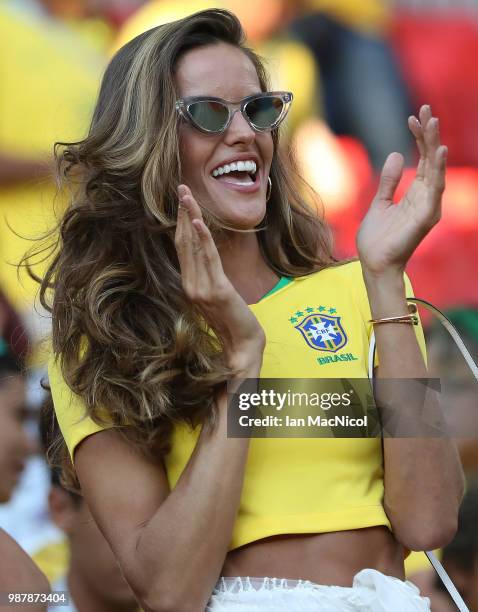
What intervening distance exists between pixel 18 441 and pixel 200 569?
1668 millimetres

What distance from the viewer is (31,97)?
4246 mm

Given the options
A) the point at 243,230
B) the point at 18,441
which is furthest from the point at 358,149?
the point at 243,230

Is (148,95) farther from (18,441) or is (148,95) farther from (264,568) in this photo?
(18,441)

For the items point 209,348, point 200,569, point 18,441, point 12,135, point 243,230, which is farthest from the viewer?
point 12,135

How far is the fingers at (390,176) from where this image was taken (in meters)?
2.12

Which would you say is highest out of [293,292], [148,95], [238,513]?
[148,95]

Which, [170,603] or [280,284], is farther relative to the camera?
[280,284]

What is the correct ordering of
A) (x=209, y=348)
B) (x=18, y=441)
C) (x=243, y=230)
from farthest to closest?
A: (x=18, y=441), (x=243, y=230), (x=209, y=348)

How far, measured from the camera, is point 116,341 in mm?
2131

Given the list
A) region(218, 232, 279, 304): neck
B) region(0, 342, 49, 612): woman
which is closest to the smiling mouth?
region(218, 232, 279, 304): neck

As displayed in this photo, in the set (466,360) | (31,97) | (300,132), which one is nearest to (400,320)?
(466,360)

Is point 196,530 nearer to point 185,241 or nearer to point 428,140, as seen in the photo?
point 185,241

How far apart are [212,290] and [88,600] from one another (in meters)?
1.73

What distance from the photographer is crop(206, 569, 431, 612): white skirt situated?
1.94 m
